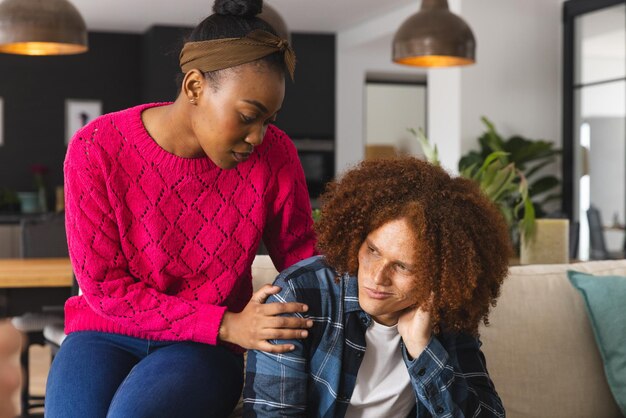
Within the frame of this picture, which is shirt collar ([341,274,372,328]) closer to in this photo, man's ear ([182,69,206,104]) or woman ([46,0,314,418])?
woman ([46,0,314,418])

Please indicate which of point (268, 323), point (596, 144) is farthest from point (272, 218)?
point (596, 144)

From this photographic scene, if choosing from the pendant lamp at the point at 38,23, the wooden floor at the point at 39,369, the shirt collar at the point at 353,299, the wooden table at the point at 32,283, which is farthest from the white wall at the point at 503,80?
the shirt collar at the point at 353,299

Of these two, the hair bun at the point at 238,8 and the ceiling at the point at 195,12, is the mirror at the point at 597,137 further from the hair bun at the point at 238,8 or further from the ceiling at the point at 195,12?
the hair bun at the point at 238,8

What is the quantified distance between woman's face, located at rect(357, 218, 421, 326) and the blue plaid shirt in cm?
6

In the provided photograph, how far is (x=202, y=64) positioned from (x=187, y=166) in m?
0.21

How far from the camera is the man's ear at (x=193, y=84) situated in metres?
1.42

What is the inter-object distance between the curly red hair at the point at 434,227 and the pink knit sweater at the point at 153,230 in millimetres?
199

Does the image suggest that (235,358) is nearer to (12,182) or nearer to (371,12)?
(371,12)

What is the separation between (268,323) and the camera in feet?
4.41

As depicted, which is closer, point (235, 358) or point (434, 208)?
point (434, 208)

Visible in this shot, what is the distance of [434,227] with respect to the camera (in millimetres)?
1341

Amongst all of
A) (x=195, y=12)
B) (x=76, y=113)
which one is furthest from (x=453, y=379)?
(x=76, y=113)

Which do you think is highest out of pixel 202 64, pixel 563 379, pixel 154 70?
pixel 154 70

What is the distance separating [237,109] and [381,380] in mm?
549
